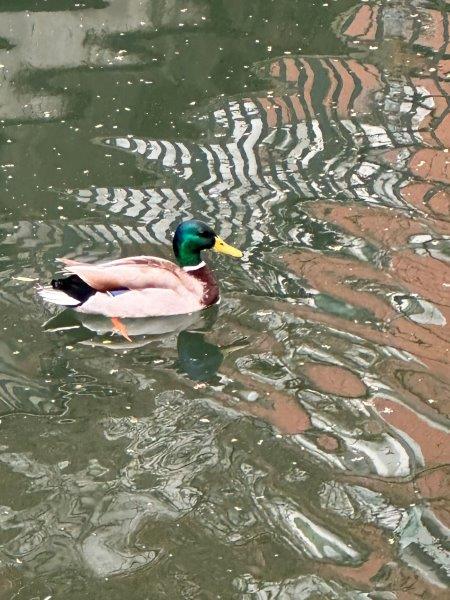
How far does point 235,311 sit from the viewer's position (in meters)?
6.91

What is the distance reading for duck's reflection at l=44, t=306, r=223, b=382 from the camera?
649 cm

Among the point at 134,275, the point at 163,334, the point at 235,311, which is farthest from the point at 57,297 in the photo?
the point at 235,311

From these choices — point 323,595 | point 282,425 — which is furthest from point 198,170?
point 323,595

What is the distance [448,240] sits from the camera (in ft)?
24.2

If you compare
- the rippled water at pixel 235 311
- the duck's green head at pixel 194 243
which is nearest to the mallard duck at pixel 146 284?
the duck's green head at pixel 194 243

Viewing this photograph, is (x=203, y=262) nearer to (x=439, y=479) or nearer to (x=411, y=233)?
(x=411, y=233)

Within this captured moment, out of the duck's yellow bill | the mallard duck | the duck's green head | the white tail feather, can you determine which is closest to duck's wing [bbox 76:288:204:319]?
the mallard duck

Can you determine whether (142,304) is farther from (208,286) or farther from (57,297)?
(57,297)

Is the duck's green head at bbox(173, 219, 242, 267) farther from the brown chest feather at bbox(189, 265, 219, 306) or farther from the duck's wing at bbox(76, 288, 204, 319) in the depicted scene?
the duck's wing at bbox(76, 288, 204, 319)

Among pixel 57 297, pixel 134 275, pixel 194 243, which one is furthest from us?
pixel 194 243

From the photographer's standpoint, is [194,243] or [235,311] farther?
[194,243]

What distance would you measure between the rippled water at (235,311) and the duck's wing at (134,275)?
22 cm

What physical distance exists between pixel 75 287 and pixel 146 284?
Result: 1.35 ft

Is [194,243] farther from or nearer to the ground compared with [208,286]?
farther from the ground
